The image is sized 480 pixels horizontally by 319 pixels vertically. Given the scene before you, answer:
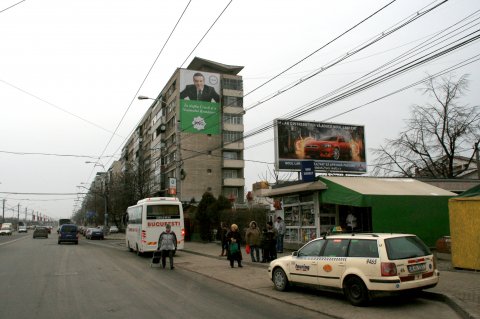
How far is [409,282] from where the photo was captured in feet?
28.2

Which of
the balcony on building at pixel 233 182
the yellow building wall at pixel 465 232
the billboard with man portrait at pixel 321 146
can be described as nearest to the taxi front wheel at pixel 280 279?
the yellow building wall at pixel 465 232

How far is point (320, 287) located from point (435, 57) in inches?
271

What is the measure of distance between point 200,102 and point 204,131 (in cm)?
468

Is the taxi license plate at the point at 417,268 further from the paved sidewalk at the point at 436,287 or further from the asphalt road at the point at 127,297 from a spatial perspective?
the asphalt road at the point at 127,297

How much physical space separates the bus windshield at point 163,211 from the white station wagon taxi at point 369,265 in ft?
45.1

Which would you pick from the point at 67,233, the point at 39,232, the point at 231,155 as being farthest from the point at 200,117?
the point at 67,233

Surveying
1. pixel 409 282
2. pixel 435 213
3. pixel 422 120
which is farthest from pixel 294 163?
pixel 409 282

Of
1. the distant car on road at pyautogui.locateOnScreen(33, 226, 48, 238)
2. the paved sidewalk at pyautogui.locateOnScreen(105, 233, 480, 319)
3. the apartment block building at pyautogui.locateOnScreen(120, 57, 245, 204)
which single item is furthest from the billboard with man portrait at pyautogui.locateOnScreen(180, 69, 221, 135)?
the paved sidewalk at pyautogui.locateOnScreen(105, 233, 480, 319)

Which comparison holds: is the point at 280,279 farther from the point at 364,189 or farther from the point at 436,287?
the point at 364,189

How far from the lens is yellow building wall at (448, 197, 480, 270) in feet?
42.1

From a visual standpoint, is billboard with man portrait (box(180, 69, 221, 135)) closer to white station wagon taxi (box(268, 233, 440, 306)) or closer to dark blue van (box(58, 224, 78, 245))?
dark blue van (box(58, 224, 78, 245))

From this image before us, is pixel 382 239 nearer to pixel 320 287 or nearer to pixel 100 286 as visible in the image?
pixel 320 287

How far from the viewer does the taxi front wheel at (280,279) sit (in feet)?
36.0

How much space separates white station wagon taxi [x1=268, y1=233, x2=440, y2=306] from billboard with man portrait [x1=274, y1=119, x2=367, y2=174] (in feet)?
63.6
